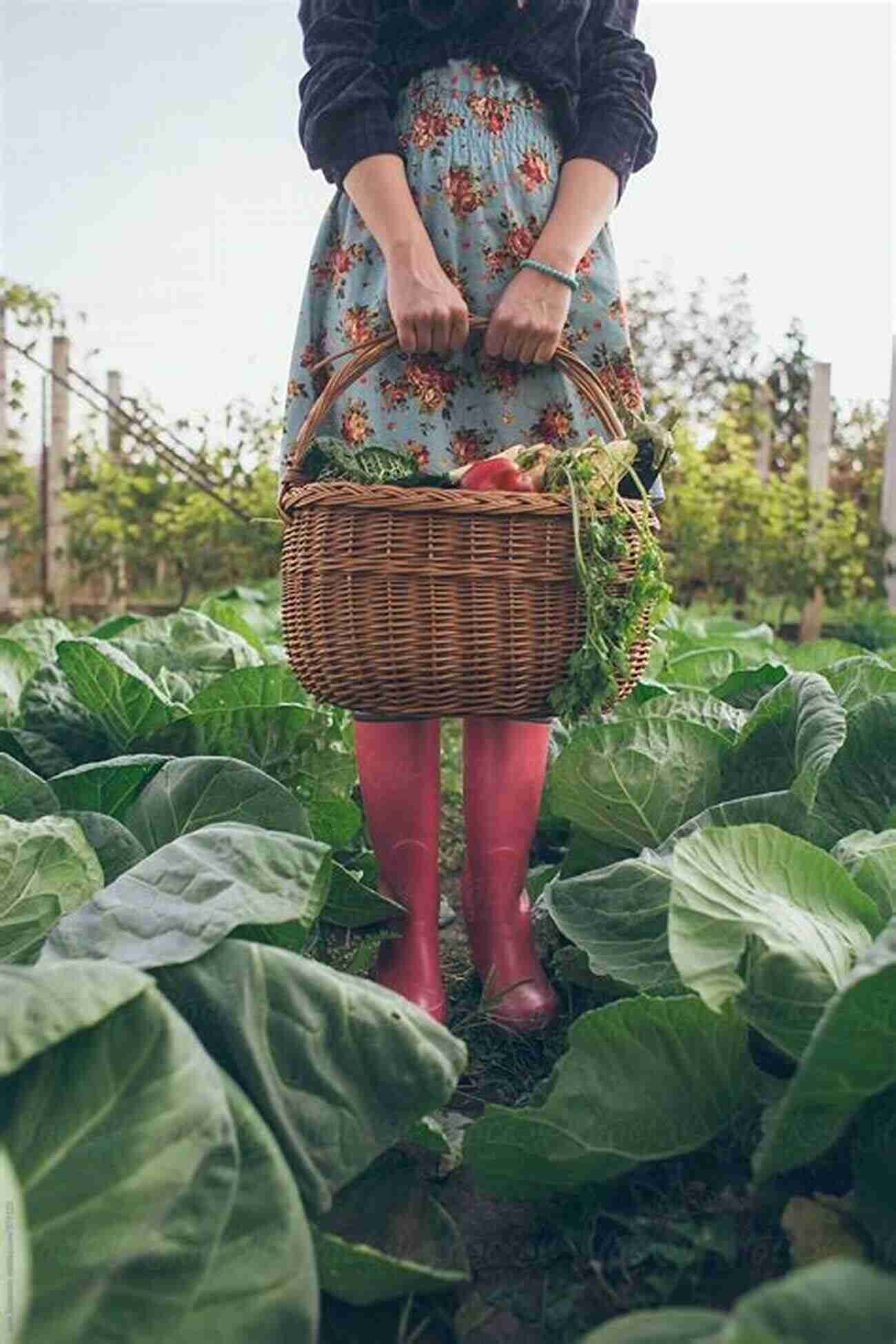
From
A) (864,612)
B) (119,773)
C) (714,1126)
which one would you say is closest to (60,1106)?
(714,1126)

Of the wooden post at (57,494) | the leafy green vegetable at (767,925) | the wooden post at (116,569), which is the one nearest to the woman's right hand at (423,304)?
the leafy green vegetable at (767,925)

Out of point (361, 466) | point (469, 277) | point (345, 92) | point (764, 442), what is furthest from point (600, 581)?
point (764, 442)

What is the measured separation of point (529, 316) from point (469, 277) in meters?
0.23

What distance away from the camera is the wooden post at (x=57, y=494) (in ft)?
28.3

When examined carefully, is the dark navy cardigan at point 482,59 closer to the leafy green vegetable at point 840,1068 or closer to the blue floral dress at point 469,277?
the blue floral dress at point 469,277

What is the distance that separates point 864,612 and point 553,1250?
22.1ft

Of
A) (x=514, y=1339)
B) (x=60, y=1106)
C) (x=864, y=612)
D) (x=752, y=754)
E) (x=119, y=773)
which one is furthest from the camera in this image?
(x=864, y=612)

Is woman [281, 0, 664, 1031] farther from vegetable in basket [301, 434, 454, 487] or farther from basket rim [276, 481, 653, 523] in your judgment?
basket rim [276, 481, 653, 523]

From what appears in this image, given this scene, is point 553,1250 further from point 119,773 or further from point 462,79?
point 462,79

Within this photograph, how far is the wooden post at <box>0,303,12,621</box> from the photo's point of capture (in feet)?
27.3

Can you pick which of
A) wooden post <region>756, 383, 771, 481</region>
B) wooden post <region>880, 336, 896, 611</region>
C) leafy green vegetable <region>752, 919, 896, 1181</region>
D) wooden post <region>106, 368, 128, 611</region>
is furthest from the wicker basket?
Answer: wooden post <region>756, 383, 771, 481</region>

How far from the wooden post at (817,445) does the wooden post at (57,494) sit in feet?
16.4

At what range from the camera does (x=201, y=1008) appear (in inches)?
50.3

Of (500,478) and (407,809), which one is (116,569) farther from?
(500,478)
